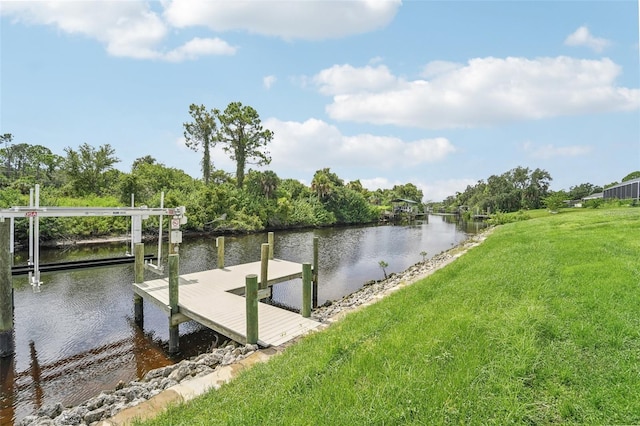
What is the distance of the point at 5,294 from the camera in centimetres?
742

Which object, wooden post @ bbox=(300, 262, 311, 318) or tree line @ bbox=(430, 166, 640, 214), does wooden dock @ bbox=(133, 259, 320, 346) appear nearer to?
wooden post @ bbox=(300, 262, 311, 318)

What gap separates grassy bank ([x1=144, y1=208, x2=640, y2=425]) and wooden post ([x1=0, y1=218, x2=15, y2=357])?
21.0 ft

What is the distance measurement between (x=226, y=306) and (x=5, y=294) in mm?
4804

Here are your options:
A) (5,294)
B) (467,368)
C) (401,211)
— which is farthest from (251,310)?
(401,211)

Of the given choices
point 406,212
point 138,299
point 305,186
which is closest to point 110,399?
point 138,299

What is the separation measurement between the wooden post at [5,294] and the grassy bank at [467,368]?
Answer: 21.0 ft

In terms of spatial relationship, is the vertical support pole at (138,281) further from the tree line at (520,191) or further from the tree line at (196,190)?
the tree line at (520,191)

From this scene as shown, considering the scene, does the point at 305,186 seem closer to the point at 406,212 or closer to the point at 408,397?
the point at 406,212

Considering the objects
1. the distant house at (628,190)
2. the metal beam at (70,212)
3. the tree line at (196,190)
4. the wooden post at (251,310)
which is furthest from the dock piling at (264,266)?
the distant house at (628,190)

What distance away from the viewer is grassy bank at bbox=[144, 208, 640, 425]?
3.04 meters

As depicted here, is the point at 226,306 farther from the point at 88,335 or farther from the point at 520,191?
the point at 520,191

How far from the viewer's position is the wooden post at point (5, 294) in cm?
721

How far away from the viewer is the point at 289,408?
336 cm

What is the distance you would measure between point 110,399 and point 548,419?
5792 millimetres
